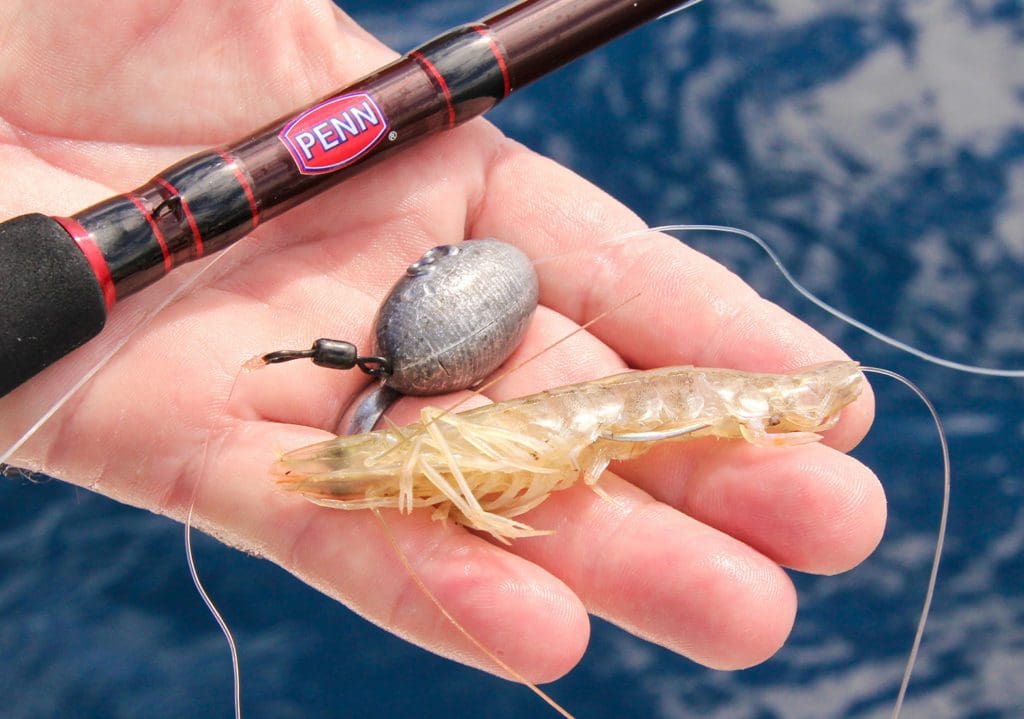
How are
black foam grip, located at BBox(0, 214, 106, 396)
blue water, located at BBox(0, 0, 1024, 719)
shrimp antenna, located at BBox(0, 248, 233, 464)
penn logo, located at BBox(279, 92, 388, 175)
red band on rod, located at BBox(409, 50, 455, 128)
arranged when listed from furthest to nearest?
blue water, located at BBox(0, 0, 1024, 719), red band on rod, located at BBox(409, 50, 455, 128), penn logo, located at BBox(279, 92, 388, 175), shrimp antenna, located at BBox(0, 248, 233, 464), black foam grip, located at BBox(0, 214, 106, 396)

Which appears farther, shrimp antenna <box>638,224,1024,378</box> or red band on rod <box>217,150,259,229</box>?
shrimp antenna <box>638,224,1024,378</box>

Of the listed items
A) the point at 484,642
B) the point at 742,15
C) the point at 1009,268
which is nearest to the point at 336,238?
the point at 484,642

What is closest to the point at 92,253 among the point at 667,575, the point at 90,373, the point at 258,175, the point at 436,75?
the point at 90,373

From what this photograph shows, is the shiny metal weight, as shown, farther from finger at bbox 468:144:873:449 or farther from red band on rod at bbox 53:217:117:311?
red band on rod at bbox 53:217:117:311

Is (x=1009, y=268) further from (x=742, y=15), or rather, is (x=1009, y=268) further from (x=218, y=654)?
(x=218, y=654)

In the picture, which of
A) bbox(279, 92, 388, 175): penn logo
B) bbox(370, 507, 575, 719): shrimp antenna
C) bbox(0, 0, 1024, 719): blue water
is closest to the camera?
bbox(370, 507, 575, 719): shrimp antenna

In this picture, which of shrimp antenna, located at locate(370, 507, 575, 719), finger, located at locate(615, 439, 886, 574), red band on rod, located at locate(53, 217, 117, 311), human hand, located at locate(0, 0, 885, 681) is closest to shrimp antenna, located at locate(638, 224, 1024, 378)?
human hand, located at locate(0, 0, 885, 681)
